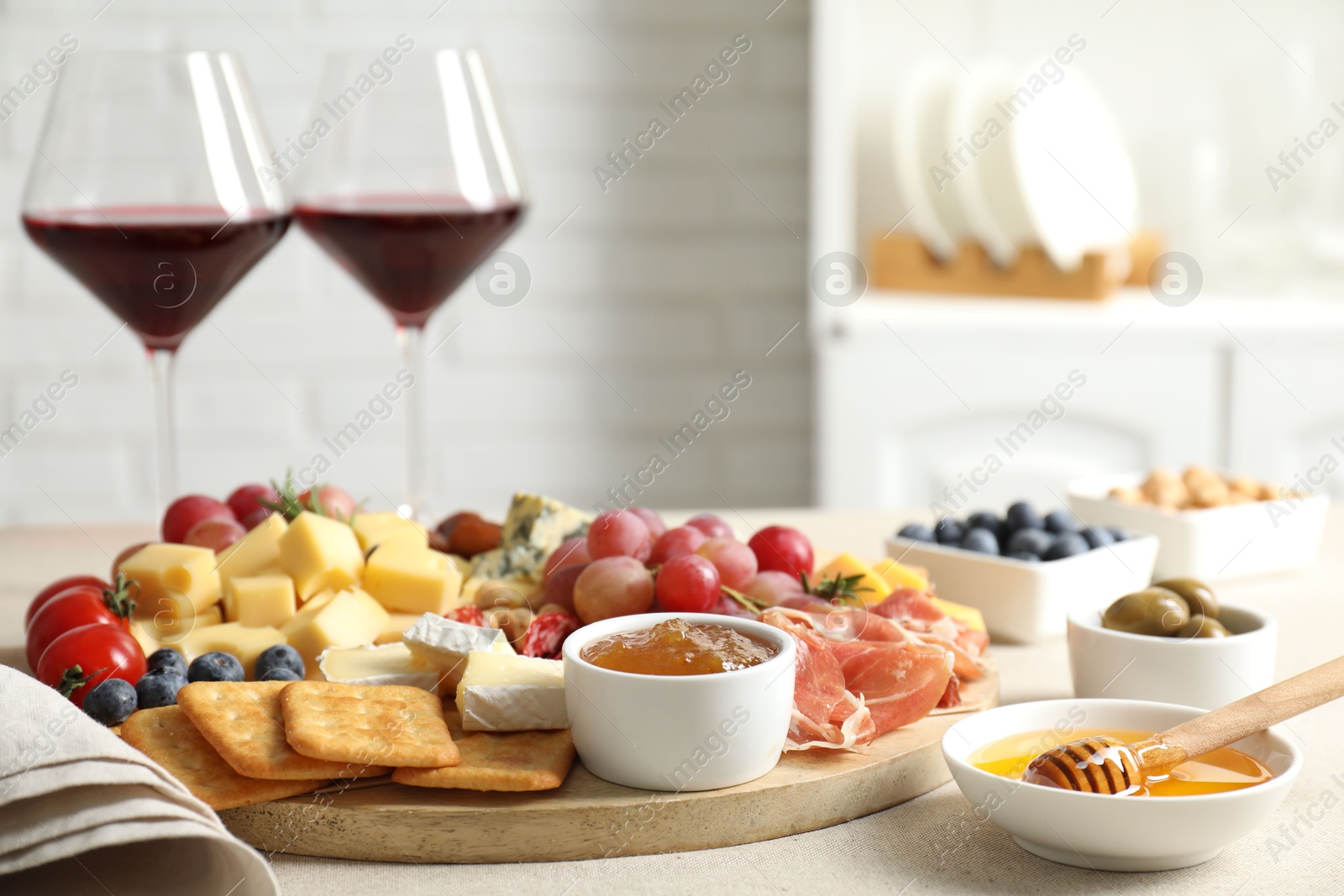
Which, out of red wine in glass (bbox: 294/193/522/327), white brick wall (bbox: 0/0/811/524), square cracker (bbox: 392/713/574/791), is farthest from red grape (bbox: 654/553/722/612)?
white brick wall (bbox: 0/0/811/524)

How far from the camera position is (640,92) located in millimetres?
2059

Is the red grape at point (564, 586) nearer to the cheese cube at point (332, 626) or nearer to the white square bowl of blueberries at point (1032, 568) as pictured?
the cheese cube at point (332, 626)

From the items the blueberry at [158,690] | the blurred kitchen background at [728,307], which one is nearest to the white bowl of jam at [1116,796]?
the blueberry at [158,690]

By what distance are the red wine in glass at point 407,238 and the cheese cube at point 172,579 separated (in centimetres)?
27

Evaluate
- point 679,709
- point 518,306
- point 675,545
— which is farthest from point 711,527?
point 518,306

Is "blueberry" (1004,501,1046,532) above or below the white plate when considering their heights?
above

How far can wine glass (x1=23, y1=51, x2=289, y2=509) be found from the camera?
903 mm

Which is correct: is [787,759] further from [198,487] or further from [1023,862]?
[198,487]

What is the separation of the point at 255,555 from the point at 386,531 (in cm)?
10

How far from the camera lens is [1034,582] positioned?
0.94 meters

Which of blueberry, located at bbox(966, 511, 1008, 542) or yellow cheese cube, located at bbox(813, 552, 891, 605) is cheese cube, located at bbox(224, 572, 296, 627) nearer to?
yellow cheese cube, located at bbox(813, 552, 891, 605)

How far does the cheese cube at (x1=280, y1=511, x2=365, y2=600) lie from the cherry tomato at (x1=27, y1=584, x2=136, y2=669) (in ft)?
0.34

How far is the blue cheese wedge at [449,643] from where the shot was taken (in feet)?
2.46

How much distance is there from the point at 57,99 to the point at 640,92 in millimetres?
1248
